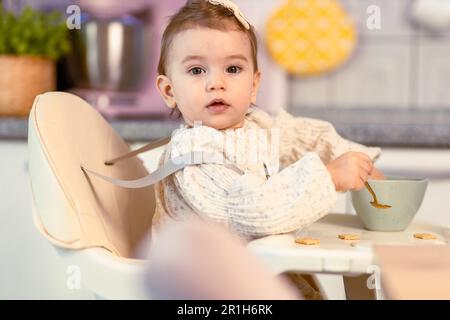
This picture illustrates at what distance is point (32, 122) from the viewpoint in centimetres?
90

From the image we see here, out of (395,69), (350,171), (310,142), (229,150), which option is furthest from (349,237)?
(395,69)

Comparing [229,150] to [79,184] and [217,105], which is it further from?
[79,184]

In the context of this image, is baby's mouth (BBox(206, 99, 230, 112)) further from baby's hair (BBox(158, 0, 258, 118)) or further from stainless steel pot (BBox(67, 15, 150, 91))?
stainless steel pot (BBox(67, 15, 150, 91))

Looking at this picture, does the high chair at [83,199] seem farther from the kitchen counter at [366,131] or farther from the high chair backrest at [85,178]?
the kitchen counter at [366,131]

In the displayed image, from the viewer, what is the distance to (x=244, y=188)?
2.74 feet

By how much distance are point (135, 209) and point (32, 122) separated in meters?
0.24

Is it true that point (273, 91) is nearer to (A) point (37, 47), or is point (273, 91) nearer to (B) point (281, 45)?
(B) point (281, 45)

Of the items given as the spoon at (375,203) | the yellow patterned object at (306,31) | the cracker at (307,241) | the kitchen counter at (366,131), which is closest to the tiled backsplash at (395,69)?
the yellow patterned object at (306,31)

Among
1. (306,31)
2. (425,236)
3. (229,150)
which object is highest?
(306,31)

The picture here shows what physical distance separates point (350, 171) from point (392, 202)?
0.10 m

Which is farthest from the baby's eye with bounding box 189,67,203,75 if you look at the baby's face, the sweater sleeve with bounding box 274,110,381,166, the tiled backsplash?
the tiled backsplash
